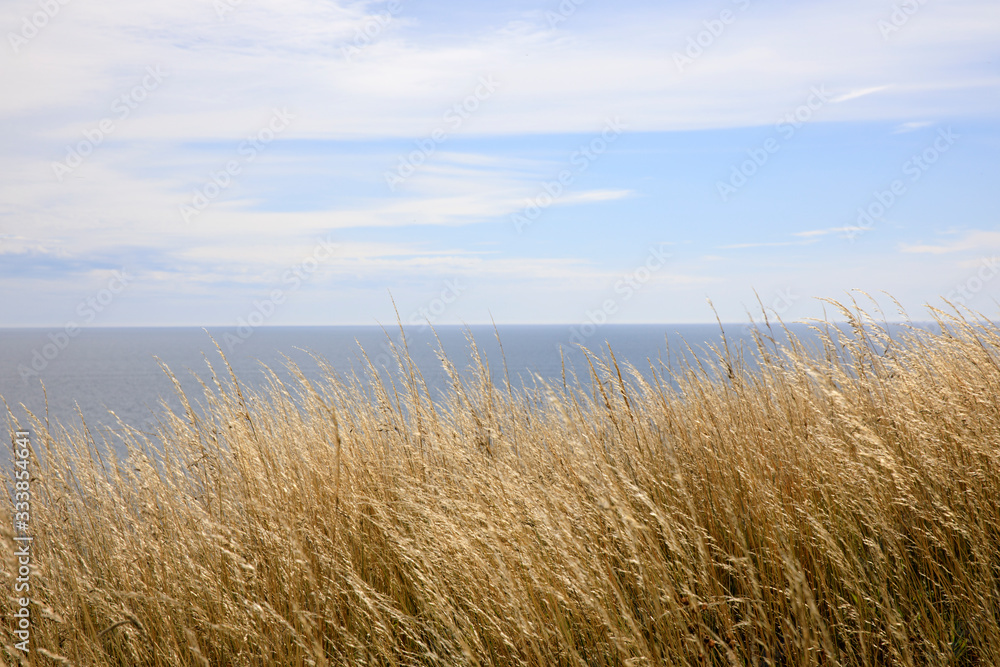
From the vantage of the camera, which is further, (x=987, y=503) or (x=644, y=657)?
(x=987, y=503)

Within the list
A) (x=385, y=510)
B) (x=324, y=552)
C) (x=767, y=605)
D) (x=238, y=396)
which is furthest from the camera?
(x=238, y=396)

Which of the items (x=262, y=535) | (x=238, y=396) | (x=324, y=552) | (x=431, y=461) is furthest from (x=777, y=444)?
(x=238, y=396)

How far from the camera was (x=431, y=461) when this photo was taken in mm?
3771

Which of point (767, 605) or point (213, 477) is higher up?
point (213, 477)

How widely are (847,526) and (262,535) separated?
9.38 feet

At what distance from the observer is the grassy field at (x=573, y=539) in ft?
7.04

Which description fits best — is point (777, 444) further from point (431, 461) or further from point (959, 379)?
point (431, 461)

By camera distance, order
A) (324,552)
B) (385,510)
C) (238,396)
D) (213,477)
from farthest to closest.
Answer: (238,396) < (213,477) < (385,510) < (324,552)

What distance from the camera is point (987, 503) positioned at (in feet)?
7.98

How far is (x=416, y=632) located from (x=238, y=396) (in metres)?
2.27

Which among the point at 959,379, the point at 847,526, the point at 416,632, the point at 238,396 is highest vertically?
the point at 238,396

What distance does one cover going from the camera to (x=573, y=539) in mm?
2164

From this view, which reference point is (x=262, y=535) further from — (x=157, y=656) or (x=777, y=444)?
(x=777, y=444)

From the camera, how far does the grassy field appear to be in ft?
7.04
